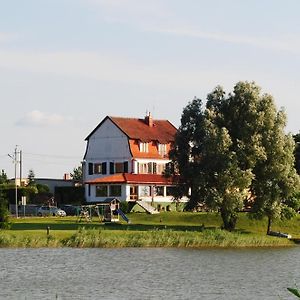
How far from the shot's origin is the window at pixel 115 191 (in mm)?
108688

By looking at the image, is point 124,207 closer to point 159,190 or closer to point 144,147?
point 159,190

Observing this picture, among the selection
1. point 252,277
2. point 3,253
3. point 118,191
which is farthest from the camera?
point 118,191

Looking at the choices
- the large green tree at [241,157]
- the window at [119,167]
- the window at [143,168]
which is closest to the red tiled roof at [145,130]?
the window at [143,168]

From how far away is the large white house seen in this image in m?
110

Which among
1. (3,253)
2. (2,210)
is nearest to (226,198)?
(2,210)

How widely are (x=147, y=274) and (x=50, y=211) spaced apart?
52611mm

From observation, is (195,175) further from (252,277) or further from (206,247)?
(252,277)

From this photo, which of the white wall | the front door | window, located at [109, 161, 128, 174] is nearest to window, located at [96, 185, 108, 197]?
the front door

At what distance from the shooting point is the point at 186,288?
43531 millimetres

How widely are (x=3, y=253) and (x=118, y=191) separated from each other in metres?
51.3

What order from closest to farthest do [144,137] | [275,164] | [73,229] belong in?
1. [73,229]
2. [275,164]
3. [144,137]

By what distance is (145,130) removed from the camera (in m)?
119

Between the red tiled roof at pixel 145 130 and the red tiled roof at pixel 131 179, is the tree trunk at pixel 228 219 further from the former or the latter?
the red tiled roof at pixel 145 130

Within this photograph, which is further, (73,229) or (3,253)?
(73,229)
